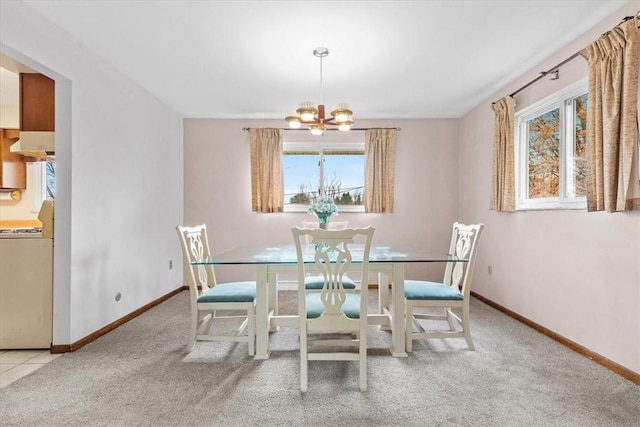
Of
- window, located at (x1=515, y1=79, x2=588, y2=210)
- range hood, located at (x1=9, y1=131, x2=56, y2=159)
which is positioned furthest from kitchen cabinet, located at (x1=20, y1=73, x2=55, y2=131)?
window, located at (x1=515, y1=79, x2=588, y2=210)

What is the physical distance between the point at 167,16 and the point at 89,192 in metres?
1.59

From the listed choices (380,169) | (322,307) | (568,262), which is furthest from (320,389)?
(380,169)

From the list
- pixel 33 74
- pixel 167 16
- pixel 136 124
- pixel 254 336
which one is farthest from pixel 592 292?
pixel 33 74

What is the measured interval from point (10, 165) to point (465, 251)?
5.49 m

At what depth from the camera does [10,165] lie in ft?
14.5

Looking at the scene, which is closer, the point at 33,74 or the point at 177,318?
the point at 33,74

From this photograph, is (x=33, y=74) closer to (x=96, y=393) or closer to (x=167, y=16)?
(x=167, y=16)

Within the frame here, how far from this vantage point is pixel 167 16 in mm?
2395

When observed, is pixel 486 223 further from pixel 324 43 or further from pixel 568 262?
pixel 324 43

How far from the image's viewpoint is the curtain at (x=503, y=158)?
350cm

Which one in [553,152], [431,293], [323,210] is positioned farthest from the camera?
[553,152]

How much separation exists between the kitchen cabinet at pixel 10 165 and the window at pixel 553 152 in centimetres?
599

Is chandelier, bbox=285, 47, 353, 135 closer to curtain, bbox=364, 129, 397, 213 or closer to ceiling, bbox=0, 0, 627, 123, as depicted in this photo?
ceiling, bbox=0, 0, 627, 123

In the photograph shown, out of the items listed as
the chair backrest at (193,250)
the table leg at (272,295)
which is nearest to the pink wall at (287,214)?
the chair backrest at (193,250)
